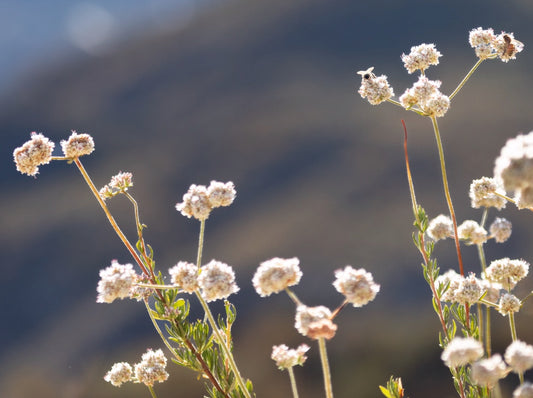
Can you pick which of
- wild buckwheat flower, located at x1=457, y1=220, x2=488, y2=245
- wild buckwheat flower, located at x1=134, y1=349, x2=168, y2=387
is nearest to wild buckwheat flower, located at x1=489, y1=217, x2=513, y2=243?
wild buckwheat flower, located at x1=457, y1=220, x2=488, y2=245

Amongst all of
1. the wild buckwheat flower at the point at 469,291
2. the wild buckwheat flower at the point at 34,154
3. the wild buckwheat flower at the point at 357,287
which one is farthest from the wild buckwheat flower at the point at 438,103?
the wild buckwheat flower at the point at 34,154

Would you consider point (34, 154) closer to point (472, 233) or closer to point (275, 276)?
point (275, 276)

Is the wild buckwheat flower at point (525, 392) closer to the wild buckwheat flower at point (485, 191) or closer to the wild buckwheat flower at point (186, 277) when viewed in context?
the wild buckwheat flower at point (186, 277)

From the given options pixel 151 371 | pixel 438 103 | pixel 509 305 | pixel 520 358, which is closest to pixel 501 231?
pixel 509 305

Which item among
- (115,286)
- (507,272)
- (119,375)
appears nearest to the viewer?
(115,286)

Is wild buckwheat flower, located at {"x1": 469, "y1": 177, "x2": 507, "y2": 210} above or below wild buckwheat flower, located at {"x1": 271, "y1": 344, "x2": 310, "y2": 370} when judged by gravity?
above

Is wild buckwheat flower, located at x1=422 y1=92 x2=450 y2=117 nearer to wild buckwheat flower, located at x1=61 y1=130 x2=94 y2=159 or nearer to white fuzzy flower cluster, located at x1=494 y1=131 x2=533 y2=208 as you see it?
white fuzzy flower cluster, located at x1=494 y1=131 x2=533 y2=208
